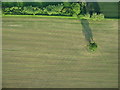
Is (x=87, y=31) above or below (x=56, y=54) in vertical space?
above

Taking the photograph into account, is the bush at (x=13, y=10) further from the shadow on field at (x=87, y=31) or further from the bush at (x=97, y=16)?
the bush at (x=97, y=16)

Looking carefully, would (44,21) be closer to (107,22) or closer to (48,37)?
(48,37)

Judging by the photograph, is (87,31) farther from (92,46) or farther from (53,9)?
(53,9)

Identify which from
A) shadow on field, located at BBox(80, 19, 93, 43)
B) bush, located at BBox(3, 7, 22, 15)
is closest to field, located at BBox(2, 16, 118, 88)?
shadow on field, located at BBox(80, 19, 93, 43)

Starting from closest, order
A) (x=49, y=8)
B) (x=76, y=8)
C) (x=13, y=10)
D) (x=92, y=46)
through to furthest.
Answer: (x=92, y=46) < (x=76, y=8) < (x=49, y=8) < (x=13, y=10)

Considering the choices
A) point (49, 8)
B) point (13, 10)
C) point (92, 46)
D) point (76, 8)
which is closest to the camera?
point (92, 46)

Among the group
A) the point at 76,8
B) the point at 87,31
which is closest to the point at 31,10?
the point at 76,8

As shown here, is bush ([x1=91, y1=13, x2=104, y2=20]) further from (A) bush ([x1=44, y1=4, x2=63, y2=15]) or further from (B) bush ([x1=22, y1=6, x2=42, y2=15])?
(B) bush ([x1=22, y1=6, x2=42, y2=15])

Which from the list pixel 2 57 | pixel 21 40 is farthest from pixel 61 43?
pixel 2 57

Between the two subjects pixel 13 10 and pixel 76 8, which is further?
pixel 13 10
